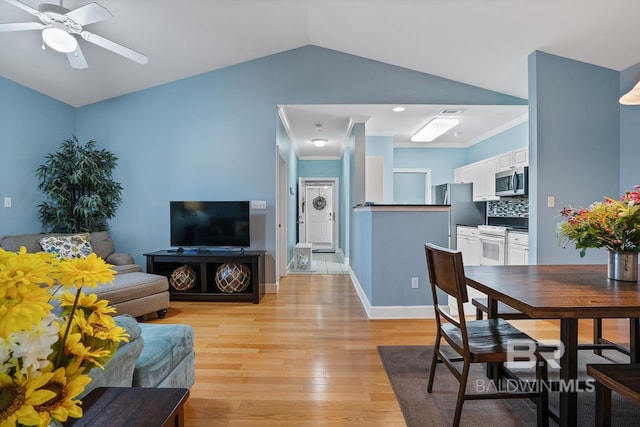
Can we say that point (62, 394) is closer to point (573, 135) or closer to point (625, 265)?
point (625, 265)

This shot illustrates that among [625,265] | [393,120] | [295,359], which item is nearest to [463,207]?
[393,120]

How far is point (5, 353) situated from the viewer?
47 cm

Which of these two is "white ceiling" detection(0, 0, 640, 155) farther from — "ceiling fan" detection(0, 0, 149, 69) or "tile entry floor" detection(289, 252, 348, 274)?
"tile entry floor" detection(289, 252, 348, 274)

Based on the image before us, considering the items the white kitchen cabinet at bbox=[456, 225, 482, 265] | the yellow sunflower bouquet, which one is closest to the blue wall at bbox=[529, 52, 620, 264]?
the white kitchen cabinet at bbox=[456, 225, 482, 265]

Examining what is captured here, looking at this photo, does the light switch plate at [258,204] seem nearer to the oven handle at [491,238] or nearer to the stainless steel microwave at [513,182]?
the oven handle at [491,238]

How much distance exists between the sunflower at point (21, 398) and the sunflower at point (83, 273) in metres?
0.13

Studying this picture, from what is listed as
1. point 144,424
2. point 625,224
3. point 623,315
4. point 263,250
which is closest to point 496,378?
point 623,315

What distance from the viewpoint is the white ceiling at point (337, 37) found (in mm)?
2914

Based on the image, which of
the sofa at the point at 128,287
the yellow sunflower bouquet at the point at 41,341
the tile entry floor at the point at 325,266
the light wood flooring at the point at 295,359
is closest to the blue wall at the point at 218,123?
the sofa at the point at 128,287

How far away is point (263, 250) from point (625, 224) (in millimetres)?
3545

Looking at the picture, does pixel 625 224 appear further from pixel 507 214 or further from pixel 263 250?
pixel 507 214

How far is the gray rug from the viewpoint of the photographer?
1731 millimetres

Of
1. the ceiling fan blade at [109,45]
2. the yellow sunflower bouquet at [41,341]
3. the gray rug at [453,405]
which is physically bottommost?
the gray rug at [453,405]

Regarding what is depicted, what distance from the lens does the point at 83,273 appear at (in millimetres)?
518
